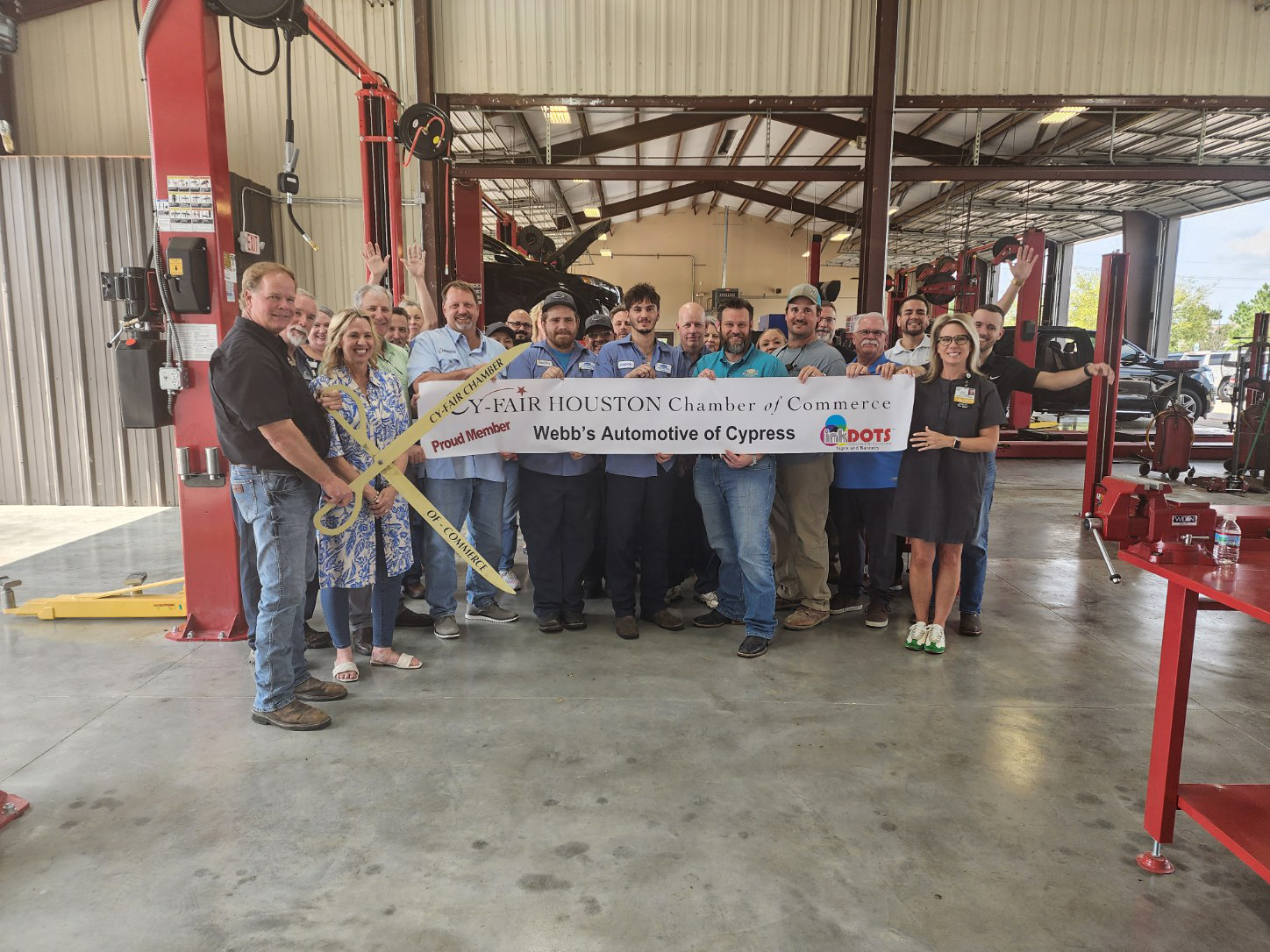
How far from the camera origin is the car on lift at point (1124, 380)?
502 inches

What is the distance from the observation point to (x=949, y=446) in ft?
11.7

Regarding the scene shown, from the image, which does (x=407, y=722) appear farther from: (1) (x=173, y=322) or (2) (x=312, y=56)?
(2) (x=312, y=56)

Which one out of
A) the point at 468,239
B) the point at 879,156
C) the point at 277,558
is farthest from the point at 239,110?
the point at 277,558

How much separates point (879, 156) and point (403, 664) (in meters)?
6.20

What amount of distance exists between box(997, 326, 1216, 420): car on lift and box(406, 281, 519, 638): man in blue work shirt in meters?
11.7

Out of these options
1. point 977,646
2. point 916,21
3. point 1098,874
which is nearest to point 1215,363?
point 916,21

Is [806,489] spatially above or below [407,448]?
below

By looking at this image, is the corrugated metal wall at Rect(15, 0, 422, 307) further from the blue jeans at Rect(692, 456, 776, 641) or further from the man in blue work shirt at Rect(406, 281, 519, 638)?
the blue jeans at Rect(692, 456, 776, 641)

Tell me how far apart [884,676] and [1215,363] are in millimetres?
29078

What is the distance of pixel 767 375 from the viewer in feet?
12.7

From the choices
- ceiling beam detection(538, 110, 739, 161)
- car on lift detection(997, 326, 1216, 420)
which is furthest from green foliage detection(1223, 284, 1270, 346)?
ceiling beam detection(538, 110, 739, 161)

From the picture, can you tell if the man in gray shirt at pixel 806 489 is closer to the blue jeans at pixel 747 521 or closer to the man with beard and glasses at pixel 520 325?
the blue jeans at pixel 747 521

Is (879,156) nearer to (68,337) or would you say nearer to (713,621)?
(713,621)

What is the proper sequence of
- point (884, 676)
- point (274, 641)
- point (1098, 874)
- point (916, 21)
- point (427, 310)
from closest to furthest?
point (1098, 874), point (274, 641), point (884, 676), point (427, 310), point (916, 21)
